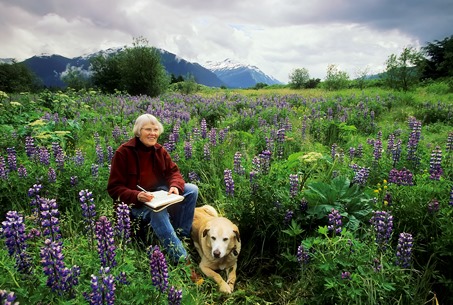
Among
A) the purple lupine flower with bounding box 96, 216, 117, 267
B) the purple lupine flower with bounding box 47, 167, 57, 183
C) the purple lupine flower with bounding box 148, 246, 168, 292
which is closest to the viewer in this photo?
the purple lupine flower with bounding box 148, 246, 168, 292

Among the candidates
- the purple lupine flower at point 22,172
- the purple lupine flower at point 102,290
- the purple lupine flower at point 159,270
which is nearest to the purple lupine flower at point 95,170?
the purple lupine flower at point 22,172

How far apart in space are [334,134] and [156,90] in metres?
18.0

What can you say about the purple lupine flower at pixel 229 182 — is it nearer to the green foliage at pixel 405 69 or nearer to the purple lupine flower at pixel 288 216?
the purple lupine flower at pixel 288 216

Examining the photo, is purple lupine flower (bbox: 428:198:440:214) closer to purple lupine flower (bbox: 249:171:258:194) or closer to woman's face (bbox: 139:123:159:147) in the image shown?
purple lupine flower (bbox: 249:171:258:194)

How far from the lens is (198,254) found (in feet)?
12.1

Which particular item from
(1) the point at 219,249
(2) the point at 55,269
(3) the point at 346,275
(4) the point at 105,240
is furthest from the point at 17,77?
(3) the point at 346,275

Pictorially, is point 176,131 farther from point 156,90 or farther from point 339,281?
point 156,90

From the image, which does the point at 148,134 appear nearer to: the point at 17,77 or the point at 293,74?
the point at 293,74

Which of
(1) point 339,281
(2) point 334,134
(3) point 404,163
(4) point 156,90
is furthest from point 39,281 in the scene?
(4) point 156,90

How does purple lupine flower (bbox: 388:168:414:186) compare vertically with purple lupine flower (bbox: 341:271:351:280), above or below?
above

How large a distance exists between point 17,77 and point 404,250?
62.5 metres

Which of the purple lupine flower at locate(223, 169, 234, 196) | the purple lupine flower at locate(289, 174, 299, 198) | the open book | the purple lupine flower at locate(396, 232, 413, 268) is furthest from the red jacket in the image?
the purple lupine flower at locate(396, 232, 413, 268)

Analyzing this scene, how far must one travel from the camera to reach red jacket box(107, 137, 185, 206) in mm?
3457

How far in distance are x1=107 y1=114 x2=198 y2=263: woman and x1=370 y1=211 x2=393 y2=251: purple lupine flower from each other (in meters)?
1.81
